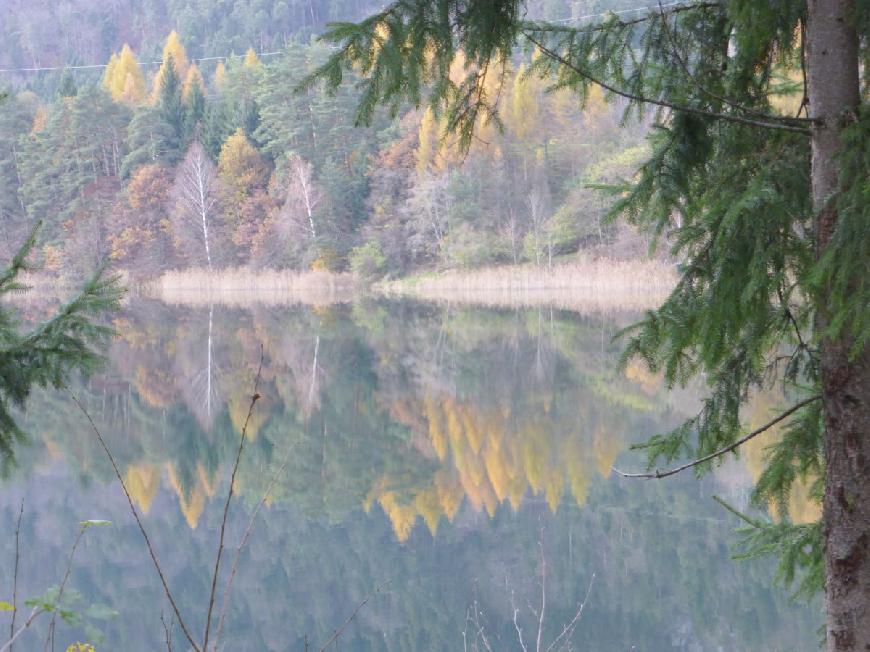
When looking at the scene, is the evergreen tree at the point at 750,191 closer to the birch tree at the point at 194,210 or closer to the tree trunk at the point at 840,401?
the tree trunk at the point at 840,401

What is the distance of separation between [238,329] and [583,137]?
54.6 ft

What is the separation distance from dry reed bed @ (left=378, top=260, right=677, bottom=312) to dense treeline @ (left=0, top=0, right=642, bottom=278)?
3.68 feet

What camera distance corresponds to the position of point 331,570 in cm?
677

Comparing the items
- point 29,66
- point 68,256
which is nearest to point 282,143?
point 68,256

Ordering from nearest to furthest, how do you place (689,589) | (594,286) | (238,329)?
1. (689,589)
2. (238,329)
3. (594,286)

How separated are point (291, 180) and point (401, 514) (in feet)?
90.0

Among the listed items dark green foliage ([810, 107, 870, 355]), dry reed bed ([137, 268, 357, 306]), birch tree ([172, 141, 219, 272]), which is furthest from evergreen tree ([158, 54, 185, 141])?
dark green foliage ([810, 107, 870, 355])

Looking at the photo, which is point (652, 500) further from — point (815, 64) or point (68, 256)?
point (68, 256)

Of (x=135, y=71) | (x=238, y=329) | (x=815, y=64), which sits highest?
(x=135, y=71)

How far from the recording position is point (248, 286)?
31.4 metres

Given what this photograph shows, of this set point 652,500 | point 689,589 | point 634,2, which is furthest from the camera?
point 634,2

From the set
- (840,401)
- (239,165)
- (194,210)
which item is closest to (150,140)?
(239,165)

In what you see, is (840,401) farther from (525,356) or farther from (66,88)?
(66,88)

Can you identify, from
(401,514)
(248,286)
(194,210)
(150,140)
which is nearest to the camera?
(401,514)
